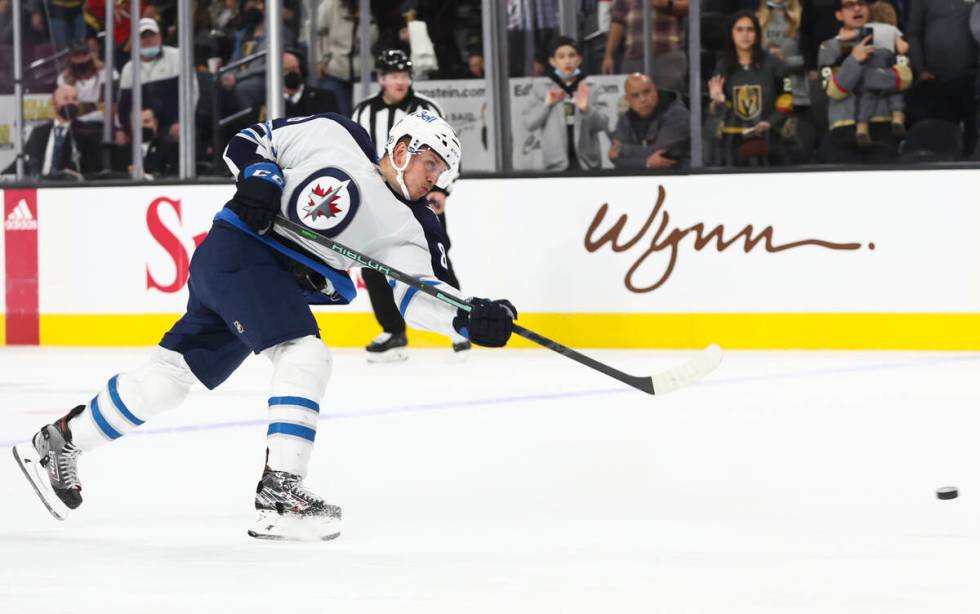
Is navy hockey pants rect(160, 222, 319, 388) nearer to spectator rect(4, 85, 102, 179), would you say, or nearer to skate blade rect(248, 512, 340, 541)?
skate blade rect(248, 512, 340, 541)

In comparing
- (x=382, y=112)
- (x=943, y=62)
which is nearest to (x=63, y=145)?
(x=382, y=112)

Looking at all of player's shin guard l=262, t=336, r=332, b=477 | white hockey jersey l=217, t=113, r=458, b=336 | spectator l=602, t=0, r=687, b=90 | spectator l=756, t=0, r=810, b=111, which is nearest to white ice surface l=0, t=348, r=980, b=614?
player's shin guard l=262, t=336, r=332, b=477

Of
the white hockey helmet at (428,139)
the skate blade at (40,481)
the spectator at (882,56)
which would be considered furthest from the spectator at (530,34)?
the skate blade at (40,481)

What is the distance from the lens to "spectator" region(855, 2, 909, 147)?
23.2 feet

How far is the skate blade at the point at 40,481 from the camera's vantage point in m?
3.37

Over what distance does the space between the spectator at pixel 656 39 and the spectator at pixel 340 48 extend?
4.25 ft

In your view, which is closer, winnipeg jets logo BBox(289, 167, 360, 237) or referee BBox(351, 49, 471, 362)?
winnipeg jets logo BBox(289, 167, 360, 237)

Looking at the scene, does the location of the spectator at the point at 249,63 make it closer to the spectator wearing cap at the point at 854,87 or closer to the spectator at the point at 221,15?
the spectator at the point at 221,15

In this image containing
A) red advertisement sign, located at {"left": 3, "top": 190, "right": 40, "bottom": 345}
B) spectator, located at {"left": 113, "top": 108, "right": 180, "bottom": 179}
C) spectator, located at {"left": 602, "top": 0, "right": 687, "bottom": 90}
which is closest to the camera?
spectator, located at {"left": 602, "top": 0, "right": 687, "bottom": 90}

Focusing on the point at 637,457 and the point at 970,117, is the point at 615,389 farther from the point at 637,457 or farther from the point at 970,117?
the point at 970,117

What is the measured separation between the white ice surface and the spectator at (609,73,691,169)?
5.26 ft

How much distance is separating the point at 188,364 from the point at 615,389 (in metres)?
2.74

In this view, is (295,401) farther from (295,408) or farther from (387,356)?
(387,356)

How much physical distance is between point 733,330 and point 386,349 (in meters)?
1.56
